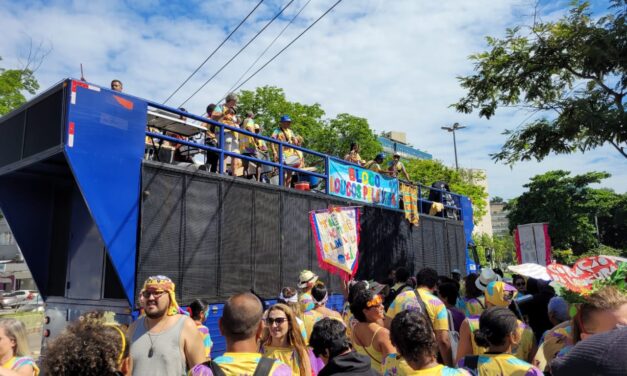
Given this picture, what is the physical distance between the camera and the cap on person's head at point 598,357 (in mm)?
1293

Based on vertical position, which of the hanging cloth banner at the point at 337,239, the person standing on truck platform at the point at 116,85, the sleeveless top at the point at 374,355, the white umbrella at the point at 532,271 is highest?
the person standing on truck platform at the point at 116,85

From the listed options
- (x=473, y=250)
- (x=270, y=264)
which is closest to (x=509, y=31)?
(x=473, y=250)

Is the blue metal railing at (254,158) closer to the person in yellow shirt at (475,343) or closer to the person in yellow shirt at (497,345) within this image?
the person in yellow shirt at (475,343)

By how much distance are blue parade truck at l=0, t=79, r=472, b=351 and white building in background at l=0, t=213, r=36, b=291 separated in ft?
102

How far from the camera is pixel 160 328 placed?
3.46 metres

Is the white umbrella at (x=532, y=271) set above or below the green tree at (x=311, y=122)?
below

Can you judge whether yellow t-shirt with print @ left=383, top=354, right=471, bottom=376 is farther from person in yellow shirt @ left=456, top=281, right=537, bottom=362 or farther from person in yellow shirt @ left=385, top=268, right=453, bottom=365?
person in yellow shirt @ left=385, top=268, right=453, bottom=365

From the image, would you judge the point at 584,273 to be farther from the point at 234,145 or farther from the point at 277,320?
the point at 234,145

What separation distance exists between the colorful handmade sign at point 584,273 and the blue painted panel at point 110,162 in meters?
4.72

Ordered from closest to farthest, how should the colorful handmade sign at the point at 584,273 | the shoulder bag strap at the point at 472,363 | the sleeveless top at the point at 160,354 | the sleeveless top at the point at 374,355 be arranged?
the colorful handmade sign at the point at 584,273, the shoulder bag strap at the point at 472,363, the sleeveless top at the point at 160,354, the sleeveless top at the point at 374,355

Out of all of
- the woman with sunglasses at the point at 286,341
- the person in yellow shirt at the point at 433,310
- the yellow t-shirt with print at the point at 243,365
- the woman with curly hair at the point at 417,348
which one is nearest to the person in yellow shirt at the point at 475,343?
the person in yellow shirt at the point at 433,310

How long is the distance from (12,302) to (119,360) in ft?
104

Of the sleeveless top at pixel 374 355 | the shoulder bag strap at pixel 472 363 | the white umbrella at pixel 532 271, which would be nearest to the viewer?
the shoulder bag strap at pixel 472 363

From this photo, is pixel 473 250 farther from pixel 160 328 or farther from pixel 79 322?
pixel 79 322
